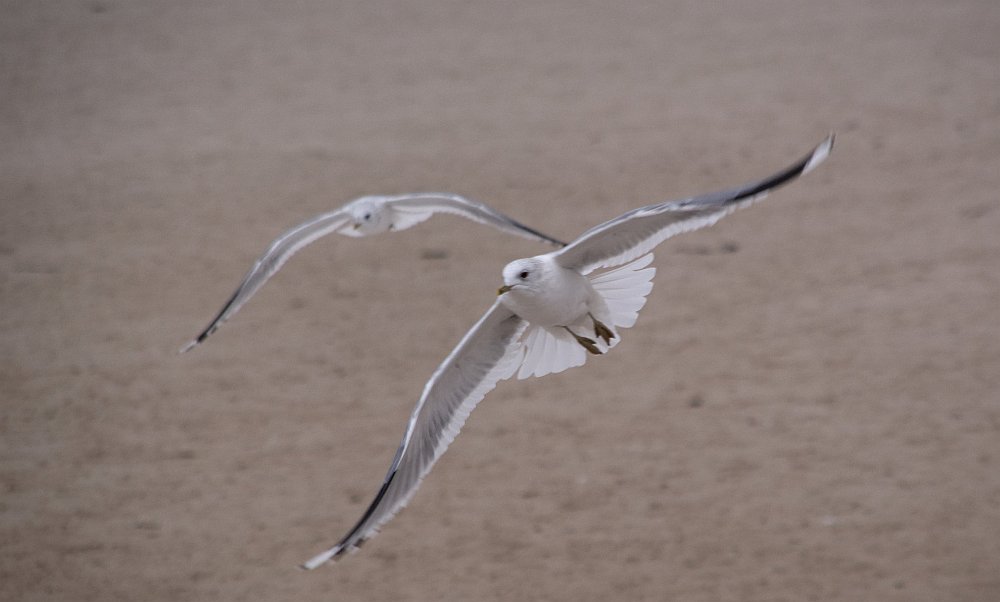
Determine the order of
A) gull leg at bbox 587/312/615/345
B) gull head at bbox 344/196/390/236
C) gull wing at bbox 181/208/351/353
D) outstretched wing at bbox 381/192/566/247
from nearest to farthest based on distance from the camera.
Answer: gull leg at bbox 587/312/615/345
gull wing at bbox 181/208/351/353
outstretched wing at bbox 381/192/566/247
gull head at bbox 344/196/390/236

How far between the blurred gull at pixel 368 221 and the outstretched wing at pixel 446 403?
470mm

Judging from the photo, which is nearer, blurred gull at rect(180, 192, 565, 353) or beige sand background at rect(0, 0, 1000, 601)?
blurred gull at rect(180, 192, 565, 353)

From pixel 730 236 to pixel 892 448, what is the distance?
1263 mm

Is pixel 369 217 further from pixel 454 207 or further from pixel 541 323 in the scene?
pixel 541 323


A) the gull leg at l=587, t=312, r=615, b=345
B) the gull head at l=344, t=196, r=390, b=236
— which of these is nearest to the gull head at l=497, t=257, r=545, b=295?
the gull leg at l=587, t=312, r=615, b=345

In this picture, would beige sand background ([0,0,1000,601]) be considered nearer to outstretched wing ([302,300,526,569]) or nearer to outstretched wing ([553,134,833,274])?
outstretched wing ([302,300,526,569])

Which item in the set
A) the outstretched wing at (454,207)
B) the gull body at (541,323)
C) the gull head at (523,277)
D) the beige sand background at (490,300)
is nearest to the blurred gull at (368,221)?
the outstretched wing at (454,207)

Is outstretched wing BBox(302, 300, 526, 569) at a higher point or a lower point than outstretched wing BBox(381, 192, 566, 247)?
lower

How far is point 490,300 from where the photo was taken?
459 cm

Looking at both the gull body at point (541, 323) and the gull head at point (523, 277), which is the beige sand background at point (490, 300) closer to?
the gull body at point (541, 323)

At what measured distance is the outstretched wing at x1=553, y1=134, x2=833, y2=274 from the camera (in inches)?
94.3

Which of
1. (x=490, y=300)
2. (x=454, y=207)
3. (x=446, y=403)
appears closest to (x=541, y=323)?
(x=446, y=403)

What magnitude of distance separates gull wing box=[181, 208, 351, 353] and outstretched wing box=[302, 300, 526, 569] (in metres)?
0.71

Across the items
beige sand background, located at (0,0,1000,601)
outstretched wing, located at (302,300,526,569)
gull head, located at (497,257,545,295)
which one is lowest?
beige sand background, located at (0,0,1000,601)
